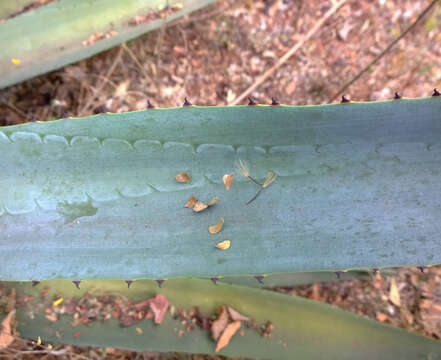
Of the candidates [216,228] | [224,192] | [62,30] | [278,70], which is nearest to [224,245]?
[216,228]

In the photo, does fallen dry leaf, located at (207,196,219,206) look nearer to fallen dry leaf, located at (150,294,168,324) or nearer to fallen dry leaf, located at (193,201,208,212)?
fallen dry leaf, located at (193,201,208,212)

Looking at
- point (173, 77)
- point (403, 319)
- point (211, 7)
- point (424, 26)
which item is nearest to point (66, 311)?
point (173, 77)

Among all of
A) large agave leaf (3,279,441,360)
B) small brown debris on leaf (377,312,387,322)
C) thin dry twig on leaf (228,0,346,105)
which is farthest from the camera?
thin dry twig on leaf (228,0,346,105)

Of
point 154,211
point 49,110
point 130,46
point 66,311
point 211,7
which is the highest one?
point 211,7

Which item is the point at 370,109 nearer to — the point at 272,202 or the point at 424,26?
the point at 272,202

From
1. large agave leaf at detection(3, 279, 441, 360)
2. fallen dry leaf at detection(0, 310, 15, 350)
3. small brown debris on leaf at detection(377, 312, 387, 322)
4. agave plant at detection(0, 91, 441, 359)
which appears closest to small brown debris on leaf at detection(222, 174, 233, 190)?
agave plant at detection(0, 91, 441, 359)

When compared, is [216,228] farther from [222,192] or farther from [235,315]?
[235,315]
